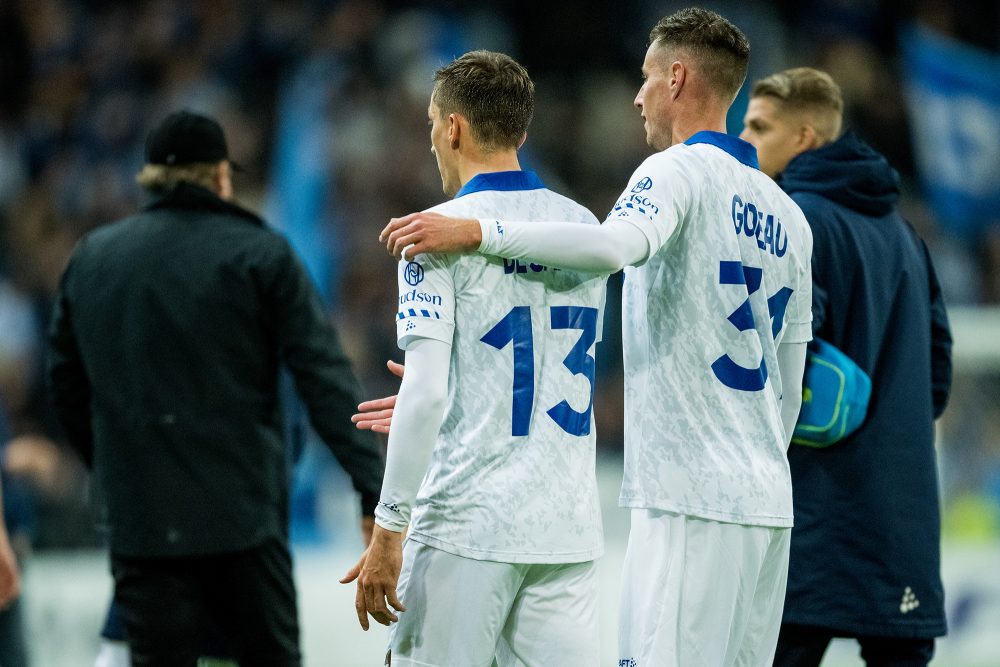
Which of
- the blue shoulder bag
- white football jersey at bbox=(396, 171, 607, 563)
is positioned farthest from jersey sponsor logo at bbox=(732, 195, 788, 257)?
the blue shoulder bag

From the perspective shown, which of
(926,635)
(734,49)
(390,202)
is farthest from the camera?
(390,202)

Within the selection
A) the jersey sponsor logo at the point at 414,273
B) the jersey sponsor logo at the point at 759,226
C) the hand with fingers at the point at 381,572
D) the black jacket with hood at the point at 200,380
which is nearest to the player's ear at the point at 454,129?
the jersey sponsor logo at the point at 414,273

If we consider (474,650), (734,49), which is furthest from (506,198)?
(474,650)

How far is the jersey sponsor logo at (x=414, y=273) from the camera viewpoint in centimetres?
319

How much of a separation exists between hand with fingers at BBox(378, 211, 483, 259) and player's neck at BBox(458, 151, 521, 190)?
26 cm

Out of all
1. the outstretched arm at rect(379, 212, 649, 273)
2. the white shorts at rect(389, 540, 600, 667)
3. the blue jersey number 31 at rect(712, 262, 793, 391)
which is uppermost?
the outstretched arm at rect(379, 212, 649, 273)

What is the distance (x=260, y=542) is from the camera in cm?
441

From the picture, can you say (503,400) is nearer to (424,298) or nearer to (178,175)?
(424,298)

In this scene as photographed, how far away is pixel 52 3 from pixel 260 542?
1012 centimetres

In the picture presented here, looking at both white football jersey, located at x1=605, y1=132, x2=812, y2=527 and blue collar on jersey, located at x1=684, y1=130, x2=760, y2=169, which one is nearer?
white football jersey, located at x1=605, y1=132, x2=812, y2=527

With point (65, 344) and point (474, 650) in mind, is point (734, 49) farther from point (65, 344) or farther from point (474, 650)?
point (65, 344)

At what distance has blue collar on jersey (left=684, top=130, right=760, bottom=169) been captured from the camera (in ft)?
11.4

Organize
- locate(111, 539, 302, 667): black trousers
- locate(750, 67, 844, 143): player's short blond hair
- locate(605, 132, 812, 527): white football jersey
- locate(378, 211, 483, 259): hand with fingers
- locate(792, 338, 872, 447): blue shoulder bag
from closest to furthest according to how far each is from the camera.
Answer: locate(378, 211, 483, 259): hand with fingers → locate(605, 132, 812, 527): white football jersey → locate(792, 338, 872, 447): blue shoulder bag → locate(111, 539, 302, 667): black trousers → locate(750, 67, 844, 143): player's short blond hair

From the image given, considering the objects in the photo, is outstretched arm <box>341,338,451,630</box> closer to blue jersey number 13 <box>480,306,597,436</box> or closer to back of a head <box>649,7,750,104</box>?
blue jersey number 13 <box>480,306,597,436</box>
